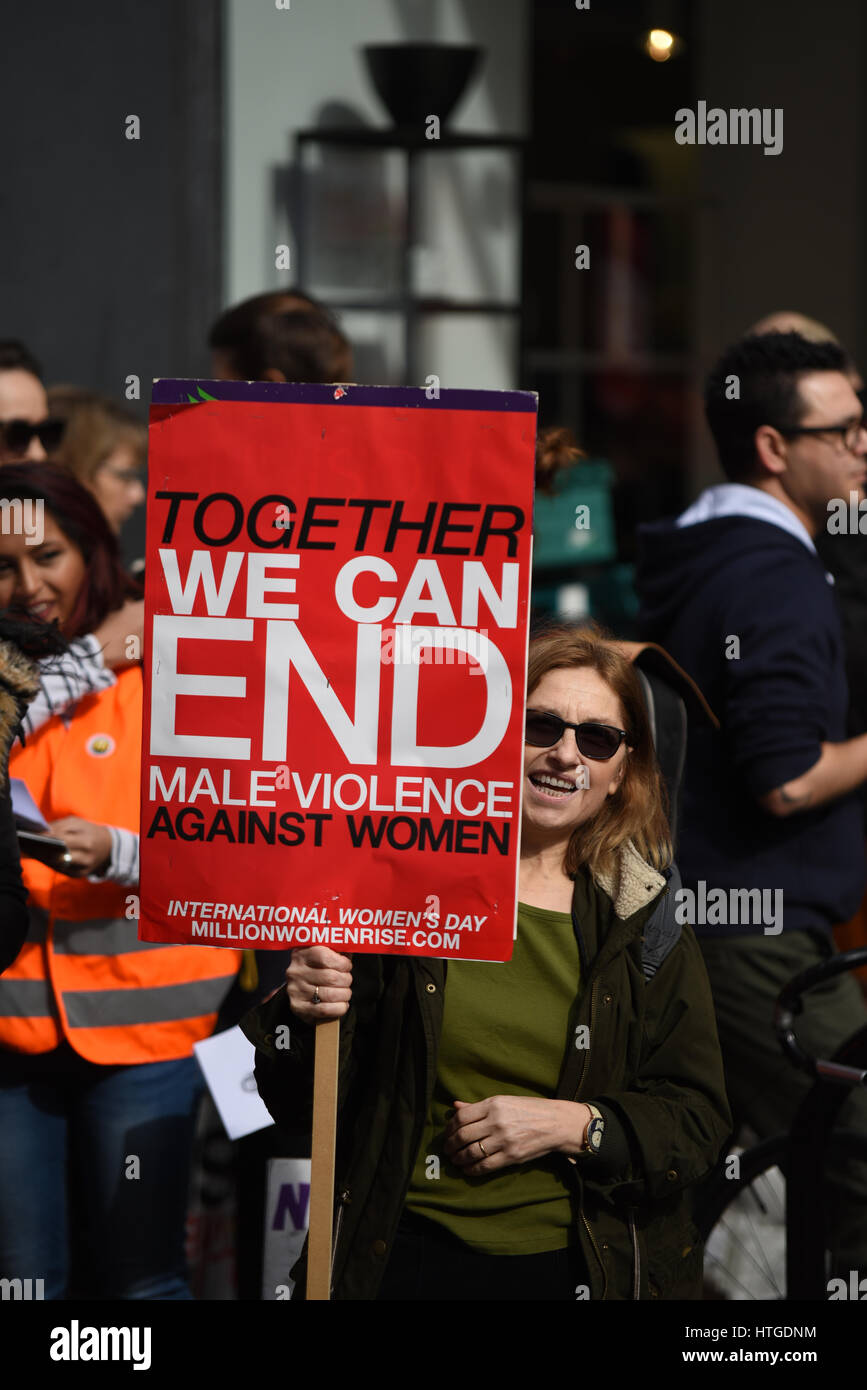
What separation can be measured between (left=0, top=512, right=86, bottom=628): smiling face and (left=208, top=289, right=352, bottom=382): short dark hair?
25.9 inches

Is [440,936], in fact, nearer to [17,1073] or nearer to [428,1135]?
[428,1135]

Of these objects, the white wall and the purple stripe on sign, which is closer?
the purple stripe on sign

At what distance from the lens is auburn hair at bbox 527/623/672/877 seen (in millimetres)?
2439

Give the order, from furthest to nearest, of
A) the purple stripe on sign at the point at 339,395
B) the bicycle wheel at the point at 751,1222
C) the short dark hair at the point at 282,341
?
the short dark hair at the point at 282,341
the bicycle wheel at the point at 751,1222
the purple stripe on sign at the point at 339,395

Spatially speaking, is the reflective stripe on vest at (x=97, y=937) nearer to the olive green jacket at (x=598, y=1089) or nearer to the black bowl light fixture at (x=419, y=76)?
the olive green jacket at (x=598, y=1089)

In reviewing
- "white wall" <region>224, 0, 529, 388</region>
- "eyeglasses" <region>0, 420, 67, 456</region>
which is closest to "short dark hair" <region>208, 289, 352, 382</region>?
"eyeglasses" <region>0, 420, 67, 456</region>

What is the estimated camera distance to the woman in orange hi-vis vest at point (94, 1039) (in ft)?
9.64

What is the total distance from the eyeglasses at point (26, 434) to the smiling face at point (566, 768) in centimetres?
193

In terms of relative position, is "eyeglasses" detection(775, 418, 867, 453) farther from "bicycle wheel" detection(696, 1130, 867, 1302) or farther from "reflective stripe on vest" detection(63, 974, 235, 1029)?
"reflective stripe on vest" detection(63, 974, 235, 1029)

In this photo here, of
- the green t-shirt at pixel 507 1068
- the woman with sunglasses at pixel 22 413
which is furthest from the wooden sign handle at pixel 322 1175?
the woman with sunglasses at pixel 22 413

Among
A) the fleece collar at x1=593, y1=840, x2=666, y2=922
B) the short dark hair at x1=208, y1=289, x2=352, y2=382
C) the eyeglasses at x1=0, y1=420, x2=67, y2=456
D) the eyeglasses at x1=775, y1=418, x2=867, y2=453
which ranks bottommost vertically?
the fleece collar at x1=593, y1=840, x2=666, y2=922

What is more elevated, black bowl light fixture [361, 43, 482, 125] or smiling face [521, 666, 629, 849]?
black bowl light fixture [361, 43, 482, 125]

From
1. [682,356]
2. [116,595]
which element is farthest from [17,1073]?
[682,356]

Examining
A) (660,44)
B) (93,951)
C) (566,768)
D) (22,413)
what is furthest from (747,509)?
(660,44)
